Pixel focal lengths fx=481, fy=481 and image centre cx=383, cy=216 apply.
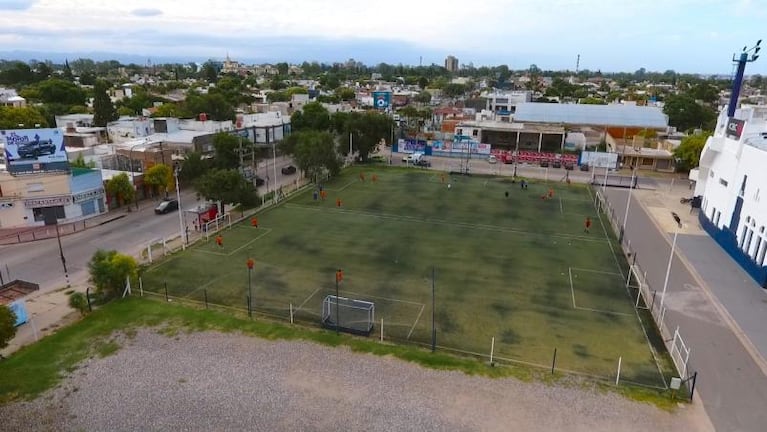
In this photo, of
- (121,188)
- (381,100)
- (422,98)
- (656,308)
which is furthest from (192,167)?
(422,98)

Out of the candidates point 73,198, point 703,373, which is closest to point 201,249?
point 73,198

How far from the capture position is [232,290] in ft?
81.8

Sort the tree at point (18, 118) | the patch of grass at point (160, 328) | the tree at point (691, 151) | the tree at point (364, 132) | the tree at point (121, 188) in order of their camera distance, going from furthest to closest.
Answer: the tree at point (364, 132) → the tree at point (691, 151) → the tree at point (18, 118) → the tree at point (121, 188) → the patch of grass at point (160, 328)

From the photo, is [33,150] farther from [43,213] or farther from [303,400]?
[303,400]

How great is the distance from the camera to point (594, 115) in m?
74.7

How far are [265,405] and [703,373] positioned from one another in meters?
16.3

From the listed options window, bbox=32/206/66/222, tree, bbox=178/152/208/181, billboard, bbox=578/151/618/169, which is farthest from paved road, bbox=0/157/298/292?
billboard, bbox=578/151/618/169

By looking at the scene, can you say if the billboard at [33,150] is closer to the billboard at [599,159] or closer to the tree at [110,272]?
the tree at [110,272]

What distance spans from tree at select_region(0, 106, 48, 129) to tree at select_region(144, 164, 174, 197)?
22721 millimetres

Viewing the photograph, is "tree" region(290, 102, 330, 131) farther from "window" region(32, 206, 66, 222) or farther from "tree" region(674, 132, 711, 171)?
"tree" region(674, 132, 711, 171)

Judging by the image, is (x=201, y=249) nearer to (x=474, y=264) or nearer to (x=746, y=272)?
(x=474, y=264)

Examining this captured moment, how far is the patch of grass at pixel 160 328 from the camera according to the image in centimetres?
1719

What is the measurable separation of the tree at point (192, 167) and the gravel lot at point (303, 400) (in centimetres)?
2693

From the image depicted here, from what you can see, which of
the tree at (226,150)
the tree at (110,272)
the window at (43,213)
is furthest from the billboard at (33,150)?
the tree at (110,272)
